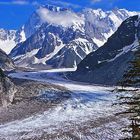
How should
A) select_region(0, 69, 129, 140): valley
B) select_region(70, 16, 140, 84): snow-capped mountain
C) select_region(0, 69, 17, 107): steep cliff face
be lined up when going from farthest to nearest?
select_region(70, 16, 140, 84): snow-capped mountain < select_region(0, 69, 17, 107): steep cliff face < select_region(0, 69, 129, 140): valley

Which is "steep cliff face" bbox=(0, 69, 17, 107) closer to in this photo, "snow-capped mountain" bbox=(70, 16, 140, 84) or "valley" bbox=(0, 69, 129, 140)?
"valley" bbox=(0, 69, 129, 140)

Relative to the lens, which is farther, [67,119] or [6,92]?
[6,92]

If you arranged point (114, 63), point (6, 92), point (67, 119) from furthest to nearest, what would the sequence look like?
point (114, 63) < point (6, 92) < point (67, 119)

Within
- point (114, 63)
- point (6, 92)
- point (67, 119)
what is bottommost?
point (67, 119)

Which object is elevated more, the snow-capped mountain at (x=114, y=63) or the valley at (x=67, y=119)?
the snow-capped mountain at (x=114, y=63)

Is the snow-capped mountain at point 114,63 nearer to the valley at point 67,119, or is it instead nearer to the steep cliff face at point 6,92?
the steep cliff face at point 6,92

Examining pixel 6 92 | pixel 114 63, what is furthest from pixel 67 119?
pixel 114 63

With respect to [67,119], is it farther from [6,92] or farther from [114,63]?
[114,63]

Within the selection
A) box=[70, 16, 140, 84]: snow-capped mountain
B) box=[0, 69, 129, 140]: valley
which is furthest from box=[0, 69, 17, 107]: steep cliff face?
box=[70, 16, 140, 84]: snow-capped mountain

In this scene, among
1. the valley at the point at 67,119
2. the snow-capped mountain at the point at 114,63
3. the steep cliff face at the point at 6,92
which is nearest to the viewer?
the valley at the point at 67,119

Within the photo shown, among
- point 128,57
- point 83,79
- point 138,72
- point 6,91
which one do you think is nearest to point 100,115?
point 6,91

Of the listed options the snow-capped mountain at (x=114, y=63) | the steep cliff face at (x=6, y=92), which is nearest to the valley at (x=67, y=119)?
the steep cliff face at (x=6, y=92)
